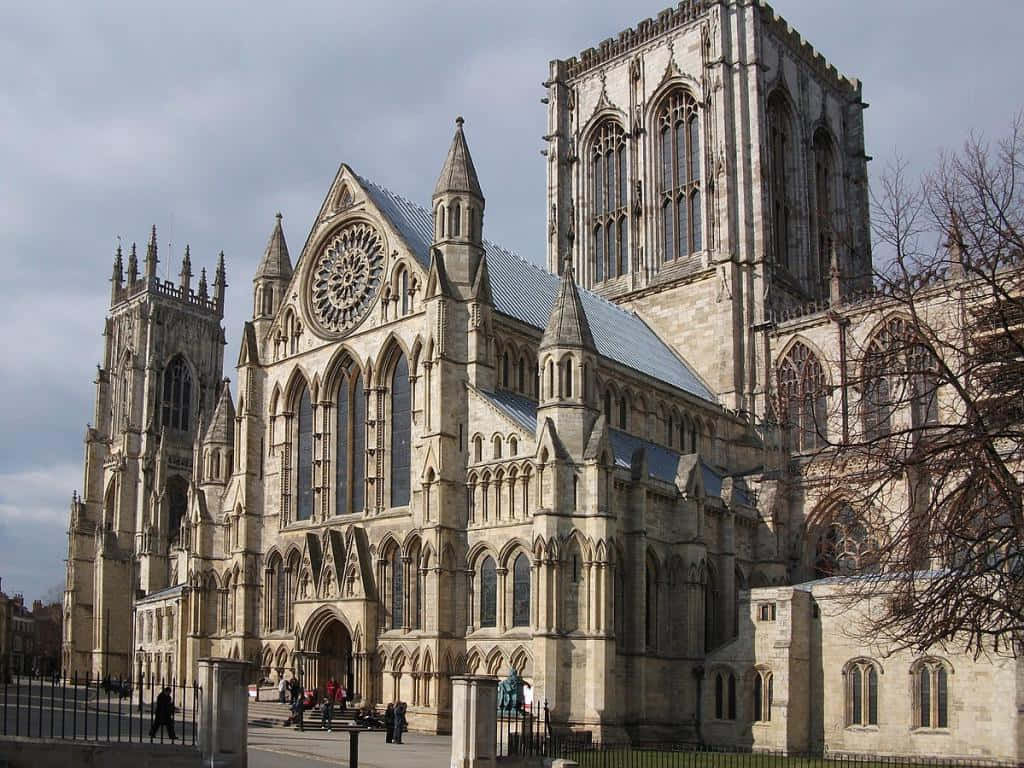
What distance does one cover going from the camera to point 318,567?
1843 inches

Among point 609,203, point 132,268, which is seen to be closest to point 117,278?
point 132,268

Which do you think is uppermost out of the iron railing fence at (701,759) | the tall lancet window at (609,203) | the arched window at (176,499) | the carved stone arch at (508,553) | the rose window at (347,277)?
the tall lancet window at (609,203)

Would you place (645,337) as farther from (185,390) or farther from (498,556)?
(185,390)

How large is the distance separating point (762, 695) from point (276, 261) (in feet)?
86.6

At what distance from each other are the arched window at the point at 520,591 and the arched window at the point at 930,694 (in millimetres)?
12211

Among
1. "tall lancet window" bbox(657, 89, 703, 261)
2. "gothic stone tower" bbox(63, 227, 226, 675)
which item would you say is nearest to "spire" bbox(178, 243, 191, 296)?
"gothic stone tower" bbox(63, 227, 226, 675)

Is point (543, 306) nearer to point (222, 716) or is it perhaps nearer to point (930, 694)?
point (930, 694)

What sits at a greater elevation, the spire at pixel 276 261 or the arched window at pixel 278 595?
the spire at pixel 276 261

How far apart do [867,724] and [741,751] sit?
4218 millimetres

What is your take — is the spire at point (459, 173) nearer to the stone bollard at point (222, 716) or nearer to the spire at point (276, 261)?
the spire at point (276, 261)

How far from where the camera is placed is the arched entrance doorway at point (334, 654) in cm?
4594

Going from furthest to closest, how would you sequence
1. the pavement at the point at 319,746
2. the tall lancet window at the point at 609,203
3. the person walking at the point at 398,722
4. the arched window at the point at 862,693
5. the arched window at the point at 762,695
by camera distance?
the tall lancet window at the point at 609,203 → the arched window at the point at 762,695 → the arched window at the point at 862,693 → the person walking at the point at 398,722 → the pavement at the point at 319,746

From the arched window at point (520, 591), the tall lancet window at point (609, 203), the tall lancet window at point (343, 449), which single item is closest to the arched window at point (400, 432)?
the tall lancet window at point (343, 449)

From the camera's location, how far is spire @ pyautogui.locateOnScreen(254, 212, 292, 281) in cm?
5309
